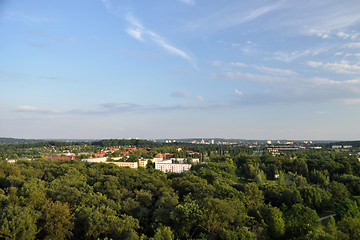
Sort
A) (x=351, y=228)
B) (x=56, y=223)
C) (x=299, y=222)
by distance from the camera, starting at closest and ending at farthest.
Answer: (x=351, y=228) → (x=56, y=223) → (x=299, y=222)

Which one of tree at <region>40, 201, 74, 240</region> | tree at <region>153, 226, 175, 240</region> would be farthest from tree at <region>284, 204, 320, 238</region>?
tree at <region>40, 201, 74, 240</region>

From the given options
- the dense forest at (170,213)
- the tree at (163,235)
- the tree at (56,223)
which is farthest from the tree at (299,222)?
the tree at (56,223)

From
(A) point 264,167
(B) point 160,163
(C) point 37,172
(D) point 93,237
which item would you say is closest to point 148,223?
(D) point 93,237

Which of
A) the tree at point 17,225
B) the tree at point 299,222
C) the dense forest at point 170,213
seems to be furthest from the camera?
the tree at point 299,222

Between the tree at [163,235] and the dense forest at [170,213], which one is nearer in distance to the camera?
the tree at [163,235]

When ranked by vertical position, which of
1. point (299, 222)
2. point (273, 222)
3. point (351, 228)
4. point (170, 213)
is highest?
point (170, 213)

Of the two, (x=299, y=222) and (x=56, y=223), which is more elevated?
(x=56, y=223)

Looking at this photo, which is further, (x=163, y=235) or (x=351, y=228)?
(x=351, y=228)

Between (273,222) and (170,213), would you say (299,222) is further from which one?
(170,213)

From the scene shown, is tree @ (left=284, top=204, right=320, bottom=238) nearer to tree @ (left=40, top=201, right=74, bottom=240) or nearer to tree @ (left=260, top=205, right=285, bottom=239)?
tree @ (left=260, top=205, right=285, bottom=239)

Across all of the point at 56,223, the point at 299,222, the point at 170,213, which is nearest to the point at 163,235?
the point at 170,213

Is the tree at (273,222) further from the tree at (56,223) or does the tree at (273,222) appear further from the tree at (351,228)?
the tree at (56,223)

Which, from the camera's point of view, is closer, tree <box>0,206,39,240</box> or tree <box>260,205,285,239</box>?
tree <box>0,206,39,240</box>
